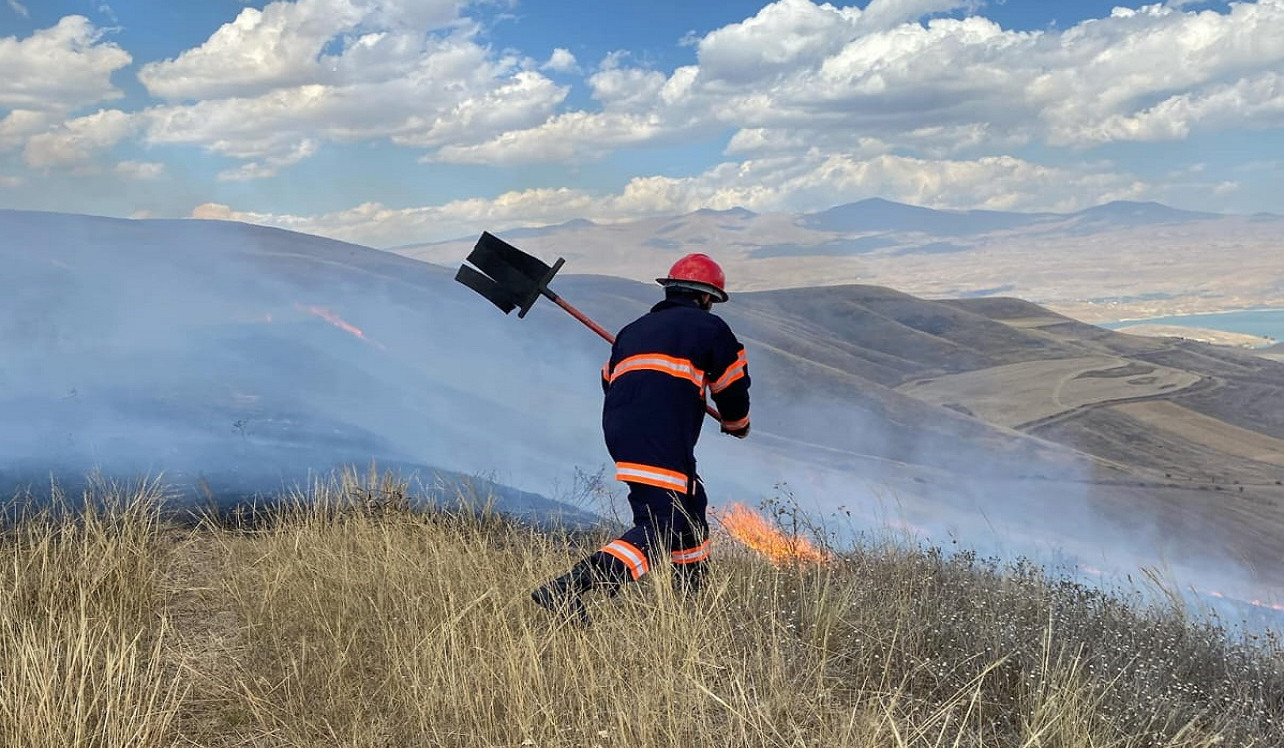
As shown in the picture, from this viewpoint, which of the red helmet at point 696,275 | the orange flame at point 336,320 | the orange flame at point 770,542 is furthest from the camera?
the orange flame at point 336,320

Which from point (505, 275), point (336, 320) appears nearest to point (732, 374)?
point (505, 275)

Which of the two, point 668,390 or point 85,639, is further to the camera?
point 668,390

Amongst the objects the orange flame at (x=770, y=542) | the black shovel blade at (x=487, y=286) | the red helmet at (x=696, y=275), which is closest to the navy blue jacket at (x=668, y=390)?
the red helmet at (x=696, y=275)

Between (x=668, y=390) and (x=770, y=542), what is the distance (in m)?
2.37

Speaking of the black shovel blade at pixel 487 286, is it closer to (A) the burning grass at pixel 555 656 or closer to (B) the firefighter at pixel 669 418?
(B) the firefighter at pixel 669 418

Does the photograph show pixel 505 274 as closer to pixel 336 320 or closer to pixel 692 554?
pixel 692 554

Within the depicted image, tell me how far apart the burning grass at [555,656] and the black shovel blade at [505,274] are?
1.78m

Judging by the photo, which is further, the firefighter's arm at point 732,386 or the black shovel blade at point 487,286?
the black shovel blade at point 487,286

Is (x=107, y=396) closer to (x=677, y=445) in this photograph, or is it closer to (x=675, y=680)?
(x=677, y=445)

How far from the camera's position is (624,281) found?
127 feet

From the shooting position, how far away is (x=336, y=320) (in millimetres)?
14656

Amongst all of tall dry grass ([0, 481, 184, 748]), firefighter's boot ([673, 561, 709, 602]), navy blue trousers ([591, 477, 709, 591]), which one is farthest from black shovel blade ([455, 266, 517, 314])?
tall dry grass ([0, 481, 184, 748])

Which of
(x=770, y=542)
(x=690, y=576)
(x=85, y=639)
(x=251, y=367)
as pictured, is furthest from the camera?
(x=251, y=367)

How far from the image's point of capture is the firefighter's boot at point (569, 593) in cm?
454
